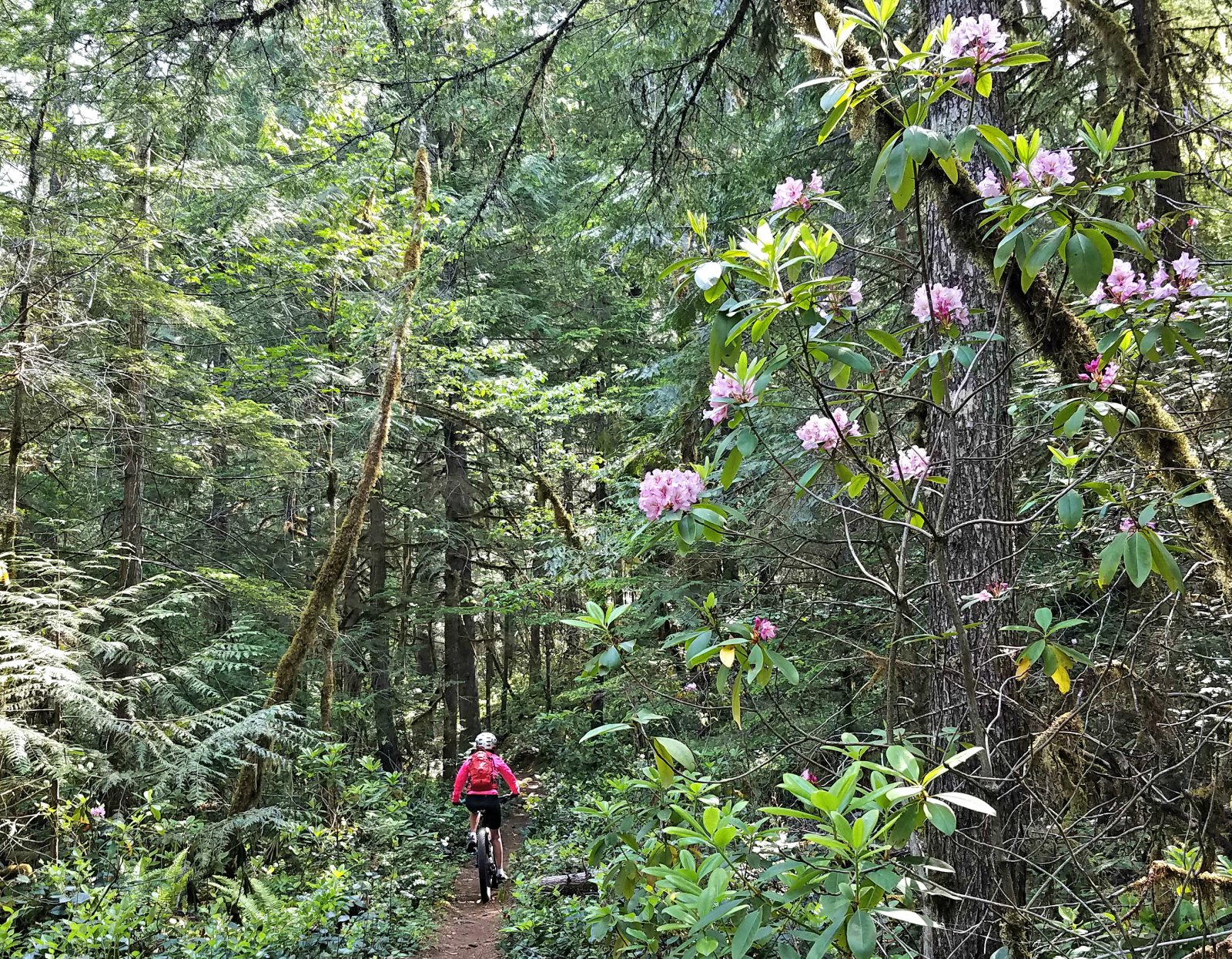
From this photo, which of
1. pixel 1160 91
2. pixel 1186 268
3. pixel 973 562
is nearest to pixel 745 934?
pixel 1186 268

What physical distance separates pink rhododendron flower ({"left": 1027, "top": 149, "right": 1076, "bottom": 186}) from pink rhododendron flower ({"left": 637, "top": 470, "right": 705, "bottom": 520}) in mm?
1176

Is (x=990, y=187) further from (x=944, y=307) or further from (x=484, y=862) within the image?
(x=484, y=862)

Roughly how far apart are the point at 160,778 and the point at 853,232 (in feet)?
23.0

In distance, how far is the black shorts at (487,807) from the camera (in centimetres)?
766

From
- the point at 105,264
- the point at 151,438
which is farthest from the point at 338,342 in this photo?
the point at 105,264

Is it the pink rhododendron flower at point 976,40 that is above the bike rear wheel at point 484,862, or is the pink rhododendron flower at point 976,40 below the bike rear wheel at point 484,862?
above

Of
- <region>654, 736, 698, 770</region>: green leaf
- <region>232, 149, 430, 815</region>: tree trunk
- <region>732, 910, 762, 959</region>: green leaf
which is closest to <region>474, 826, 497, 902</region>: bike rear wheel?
<region>232, 149, 430, 815</region>: tree trunk

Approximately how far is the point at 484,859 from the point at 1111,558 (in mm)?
7388

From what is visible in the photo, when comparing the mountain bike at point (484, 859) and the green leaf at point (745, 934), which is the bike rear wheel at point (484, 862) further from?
the green leaf at point (745, 934)

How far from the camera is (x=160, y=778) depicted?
6215 millimetres

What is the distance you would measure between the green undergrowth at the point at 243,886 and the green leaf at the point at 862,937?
15.7ft

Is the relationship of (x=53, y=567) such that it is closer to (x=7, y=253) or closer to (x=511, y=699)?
(x=7, y=253)

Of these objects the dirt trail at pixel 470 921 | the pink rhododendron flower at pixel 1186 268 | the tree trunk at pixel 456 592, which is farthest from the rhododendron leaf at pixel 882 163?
the tree trunk at pixel 456 592

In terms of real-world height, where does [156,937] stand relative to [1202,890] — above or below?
below
